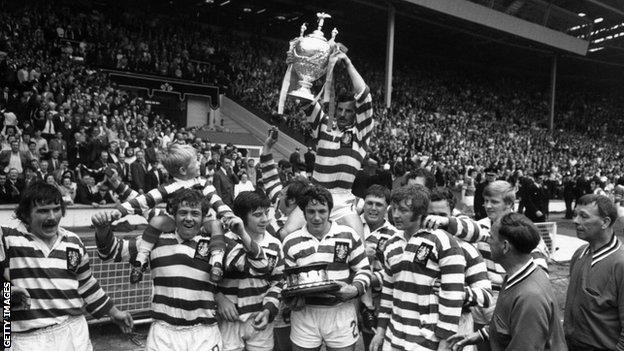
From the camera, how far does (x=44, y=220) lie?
3428 mm

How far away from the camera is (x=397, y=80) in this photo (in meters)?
32.4

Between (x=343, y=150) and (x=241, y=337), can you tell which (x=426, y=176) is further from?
(x=241, y=337)

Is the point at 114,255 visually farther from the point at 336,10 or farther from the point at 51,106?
the point at 336,10

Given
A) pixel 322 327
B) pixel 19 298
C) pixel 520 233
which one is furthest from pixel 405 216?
pixel 19 298

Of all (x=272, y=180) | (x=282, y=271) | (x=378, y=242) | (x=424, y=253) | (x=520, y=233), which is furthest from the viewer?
(x=272, y=180)

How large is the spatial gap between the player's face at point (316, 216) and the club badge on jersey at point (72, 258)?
1.55m

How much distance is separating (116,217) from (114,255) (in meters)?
0.29

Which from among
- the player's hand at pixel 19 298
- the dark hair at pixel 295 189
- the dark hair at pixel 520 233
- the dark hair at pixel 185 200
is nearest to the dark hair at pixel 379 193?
the dark hair at pixel 295 189

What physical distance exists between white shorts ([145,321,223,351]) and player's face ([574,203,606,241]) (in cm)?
265

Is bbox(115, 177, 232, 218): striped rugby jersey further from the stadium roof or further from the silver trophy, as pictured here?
the stadium roof

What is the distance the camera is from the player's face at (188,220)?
12.1 ft

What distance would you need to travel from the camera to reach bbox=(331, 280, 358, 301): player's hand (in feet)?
12.0

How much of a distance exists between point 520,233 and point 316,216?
140cm

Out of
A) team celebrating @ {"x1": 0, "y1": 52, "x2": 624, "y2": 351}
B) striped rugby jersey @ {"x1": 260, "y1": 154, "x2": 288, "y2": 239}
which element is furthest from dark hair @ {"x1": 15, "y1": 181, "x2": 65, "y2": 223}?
striped rugby jersey @ {"x1": 260, "y1": 154, "x2": 288, "y2": 239}
